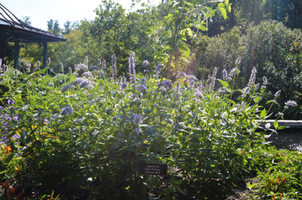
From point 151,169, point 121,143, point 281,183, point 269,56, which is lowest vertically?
point 281,183

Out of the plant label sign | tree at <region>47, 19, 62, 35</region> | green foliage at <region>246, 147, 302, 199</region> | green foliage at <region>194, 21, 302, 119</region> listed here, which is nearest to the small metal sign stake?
the plant label sign

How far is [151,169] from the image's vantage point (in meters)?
1.87

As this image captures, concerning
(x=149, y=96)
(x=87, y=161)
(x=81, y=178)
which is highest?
(x=149, y=96)

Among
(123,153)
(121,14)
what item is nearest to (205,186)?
(123,153)

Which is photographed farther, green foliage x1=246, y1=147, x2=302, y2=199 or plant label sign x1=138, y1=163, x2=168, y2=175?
green foliage x1=246, y1=147, x2=302, y2=199

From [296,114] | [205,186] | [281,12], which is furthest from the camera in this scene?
[281,12]

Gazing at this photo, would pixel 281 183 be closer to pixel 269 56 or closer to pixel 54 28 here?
pixel 269 56

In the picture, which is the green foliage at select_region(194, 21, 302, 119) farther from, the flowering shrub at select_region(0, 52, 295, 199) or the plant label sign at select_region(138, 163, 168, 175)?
the plant label sign at select_region(138, 163, 168, 175)

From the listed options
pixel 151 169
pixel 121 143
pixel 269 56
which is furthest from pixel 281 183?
pixel 269 56

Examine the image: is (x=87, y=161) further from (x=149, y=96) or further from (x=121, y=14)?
(x=121, y=14)

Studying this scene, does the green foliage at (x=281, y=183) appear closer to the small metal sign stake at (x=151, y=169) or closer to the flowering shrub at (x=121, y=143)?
the flowering shrub at (x=121, y=143)

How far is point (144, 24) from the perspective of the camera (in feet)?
34.8

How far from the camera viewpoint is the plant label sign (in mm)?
1867

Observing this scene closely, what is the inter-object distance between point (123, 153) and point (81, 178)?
0.44 metres
